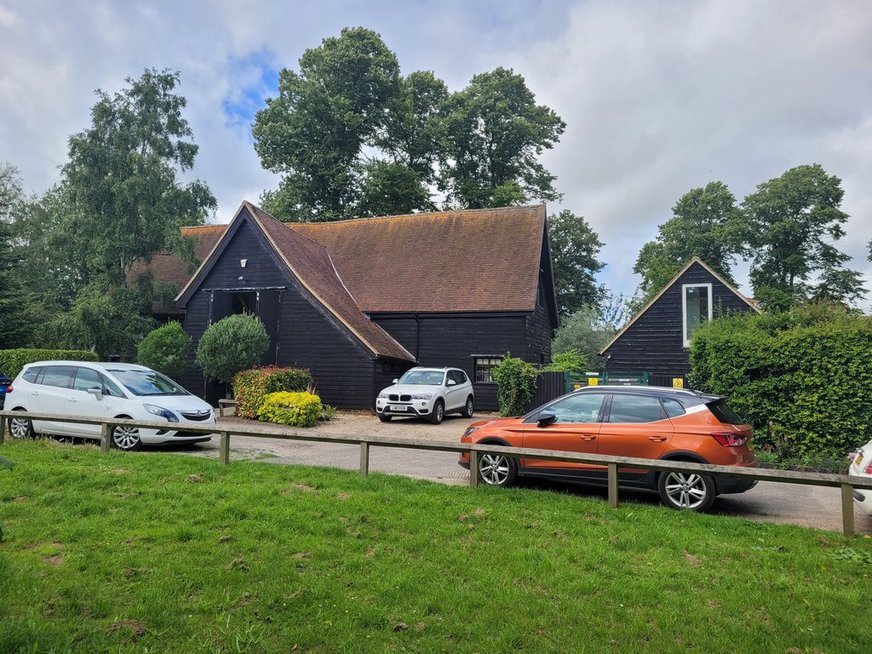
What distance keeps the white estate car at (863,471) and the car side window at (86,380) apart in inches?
482

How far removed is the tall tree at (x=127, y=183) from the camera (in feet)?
77.2

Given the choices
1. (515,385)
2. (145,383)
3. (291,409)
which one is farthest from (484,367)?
(145,383)

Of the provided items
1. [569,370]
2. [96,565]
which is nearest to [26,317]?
[569,370]

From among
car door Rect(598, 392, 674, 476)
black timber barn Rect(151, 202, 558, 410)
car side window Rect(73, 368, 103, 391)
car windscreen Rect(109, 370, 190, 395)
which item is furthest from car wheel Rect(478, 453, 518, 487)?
black timber barn Rect(151, 202, 558, 410)

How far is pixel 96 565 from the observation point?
4.58 m

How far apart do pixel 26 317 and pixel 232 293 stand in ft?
30.0

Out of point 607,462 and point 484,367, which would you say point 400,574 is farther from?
point 484,367

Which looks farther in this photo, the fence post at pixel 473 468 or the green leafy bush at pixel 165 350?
the green leafy bush at pixel 165 350

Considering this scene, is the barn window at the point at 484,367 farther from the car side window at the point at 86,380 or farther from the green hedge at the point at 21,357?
the green hedge at the point at 21,357

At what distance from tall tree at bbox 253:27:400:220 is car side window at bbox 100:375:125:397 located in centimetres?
2885

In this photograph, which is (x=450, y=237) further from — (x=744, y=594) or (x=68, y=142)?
(x=744, y=594)

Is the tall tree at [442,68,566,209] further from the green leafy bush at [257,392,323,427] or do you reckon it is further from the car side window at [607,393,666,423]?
the car side window at [607,393,666,423]

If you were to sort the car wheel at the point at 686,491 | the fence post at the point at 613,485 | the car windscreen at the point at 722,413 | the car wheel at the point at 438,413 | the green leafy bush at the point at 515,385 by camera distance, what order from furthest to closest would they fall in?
1. the green leafy bush at the point at 515,385
2. the car wheel at the point at 438,413
3. the car windscreen at the point at 722,413
4. the car wheel at the point at 686,491
5. the fence post at the point at 613,485

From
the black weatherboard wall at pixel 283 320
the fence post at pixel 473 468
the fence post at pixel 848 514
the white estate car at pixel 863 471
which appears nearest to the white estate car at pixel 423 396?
the black weatherboard wall at pixel 283 320
